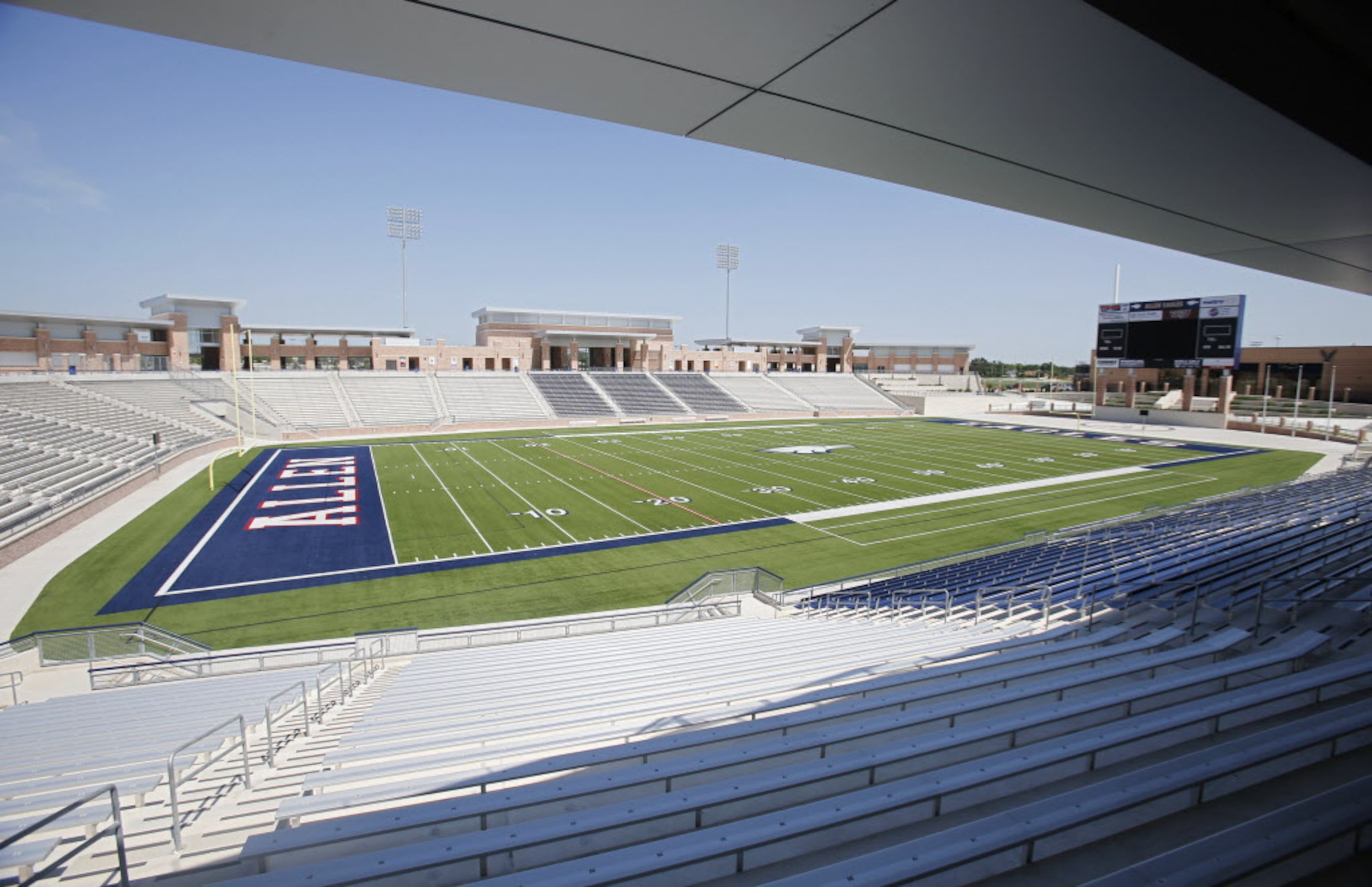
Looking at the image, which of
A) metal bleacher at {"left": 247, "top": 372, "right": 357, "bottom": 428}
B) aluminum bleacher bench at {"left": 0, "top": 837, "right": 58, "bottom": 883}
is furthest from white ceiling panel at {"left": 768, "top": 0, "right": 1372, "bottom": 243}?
metal bleacher at {"left": 247, "top": 372, "right": 357, "bottom": 428}

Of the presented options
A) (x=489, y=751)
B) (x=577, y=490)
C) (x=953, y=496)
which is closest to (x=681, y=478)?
(x=577, y=490)

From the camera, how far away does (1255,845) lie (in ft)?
8.01

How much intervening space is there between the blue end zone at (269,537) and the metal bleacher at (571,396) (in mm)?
24342

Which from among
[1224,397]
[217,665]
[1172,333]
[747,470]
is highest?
[1172,333]

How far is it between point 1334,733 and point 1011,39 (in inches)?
145

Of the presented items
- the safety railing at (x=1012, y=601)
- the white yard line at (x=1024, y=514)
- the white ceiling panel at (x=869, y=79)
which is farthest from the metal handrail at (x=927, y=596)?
the white yard line at (x=1024, y=514)

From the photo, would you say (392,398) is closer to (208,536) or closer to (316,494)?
(316,494)

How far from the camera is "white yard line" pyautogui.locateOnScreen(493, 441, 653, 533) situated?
21656mm

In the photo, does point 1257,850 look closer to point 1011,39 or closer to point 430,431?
point 1011,39

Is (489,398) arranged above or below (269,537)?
above

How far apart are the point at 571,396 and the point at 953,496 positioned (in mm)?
36993

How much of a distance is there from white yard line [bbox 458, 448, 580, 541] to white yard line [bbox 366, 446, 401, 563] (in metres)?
4.43

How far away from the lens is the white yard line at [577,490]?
71.1ft

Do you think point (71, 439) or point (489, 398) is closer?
point (71, 439)
